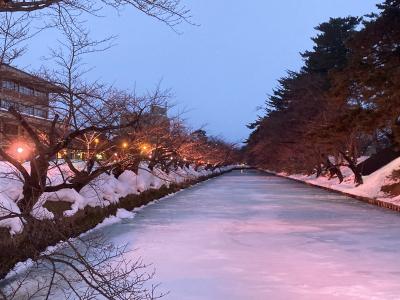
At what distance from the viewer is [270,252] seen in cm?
1298

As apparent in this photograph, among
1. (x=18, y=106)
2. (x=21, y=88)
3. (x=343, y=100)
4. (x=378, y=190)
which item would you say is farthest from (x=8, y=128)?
(x=378, y=190)

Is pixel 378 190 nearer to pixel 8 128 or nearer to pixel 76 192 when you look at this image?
pixel 76 192

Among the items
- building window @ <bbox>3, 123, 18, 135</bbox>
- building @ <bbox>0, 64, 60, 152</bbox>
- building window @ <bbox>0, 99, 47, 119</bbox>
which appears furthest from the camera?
building window @ <bbox>3, 123, 18, 135</bbox>

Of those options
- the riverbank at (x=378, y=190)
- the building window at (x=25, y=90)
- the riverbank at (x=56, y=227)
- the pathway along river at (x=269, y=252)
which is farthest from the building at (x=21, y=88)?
the riverbank at (x=378, y=190)

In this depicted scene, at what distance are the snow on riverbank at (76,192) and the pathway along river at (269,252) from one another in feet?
5.12

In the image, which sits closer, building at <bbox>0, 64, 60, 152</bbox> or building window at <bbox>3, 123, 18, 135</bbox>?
building at <bbox>0, 64, 60, 152</bbox>

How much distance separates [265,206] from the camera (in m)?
26.6

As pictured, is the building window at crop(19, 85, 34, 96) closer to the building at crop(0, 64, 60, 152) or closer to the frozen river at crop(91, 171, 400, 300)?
the building at crop(0, 64, 60, 152)

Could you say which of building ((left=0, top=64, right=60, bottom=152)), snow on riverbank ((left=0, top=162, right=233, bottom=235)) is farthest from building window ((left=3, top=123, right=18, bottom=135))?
snow on riverbank ((left=0, top=162, right=233, bottom=235))

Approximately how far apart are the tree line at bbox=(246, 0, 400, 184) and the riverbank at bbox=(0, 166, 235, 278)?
989 centimetres

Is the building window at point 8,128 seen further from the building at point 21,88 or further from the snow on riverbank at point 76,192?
the snow on riverbank at point 76,192

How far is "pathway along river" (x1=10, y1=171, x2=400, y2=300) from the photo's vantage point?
9.31m

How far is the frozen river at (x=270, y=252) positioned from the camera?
30.6ft

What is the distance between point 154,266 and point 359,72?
15613 mm
